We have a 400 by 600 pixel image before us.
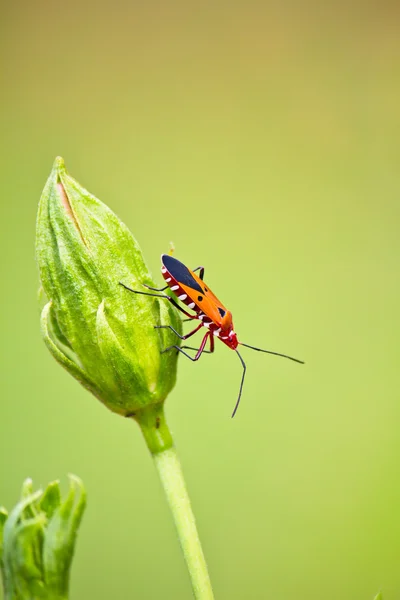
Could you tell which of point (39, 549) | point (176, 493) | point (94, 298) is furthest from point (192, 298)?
point (39, 549)

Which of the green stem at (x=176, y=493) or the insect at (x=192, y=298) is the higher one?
the insect at (x=192, y=298)

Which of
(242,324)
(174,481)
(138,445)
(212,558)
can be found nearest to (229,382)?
(242,324)

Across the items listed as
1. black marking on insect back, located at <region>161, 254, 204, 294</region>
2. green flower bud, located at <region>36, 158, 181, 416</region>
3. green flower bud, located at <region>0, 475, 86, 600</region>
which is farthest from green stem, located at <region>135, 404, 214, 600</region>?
black marking on insect back, located at <region>161, 254, 204, 294</region>

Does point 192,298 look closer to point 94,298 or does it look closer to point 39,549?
point 94,298

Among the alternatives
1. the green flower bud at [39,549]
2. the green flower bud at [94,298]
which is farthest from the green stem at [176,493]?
the green flower bud at [39,549]

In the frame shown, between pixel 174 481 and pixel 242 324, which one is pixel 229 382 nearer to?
pixel 242 324

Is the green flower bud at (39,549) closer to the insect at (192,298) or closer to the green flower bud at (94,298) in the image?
the green flower bud at (94,298)
